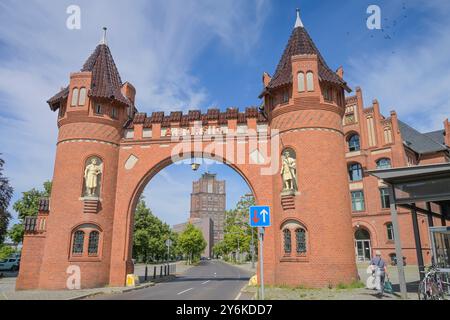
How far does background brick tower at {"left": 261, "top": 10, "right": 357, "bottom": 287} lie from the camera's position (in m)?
16.2

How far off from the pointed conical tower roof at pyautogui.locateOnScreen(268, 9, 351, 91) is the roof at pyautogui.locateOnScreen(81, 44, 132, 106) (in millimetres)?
8529

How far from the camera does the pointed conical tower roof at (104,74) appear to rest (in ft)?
63.9

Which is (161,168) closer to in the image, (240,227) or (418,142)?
(418,142)

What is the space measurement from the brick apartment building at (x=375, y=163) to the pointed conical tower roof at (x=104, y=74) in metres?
23.4

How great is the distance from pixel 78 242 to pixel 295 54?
14810mm

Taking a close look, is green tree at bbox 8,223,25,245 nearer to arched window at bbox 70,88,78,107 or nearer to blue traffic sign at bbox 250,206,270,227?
arched window at bbox 70,88,78,107

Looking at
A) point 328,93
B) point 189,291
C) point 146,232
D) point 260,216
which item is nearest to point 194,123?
point 328,93

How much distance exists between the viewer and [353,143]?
35.9 meters

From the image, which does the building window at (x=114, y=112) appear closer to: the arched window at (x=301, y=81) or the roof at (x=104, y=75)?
the roof at (x=104, y=75)

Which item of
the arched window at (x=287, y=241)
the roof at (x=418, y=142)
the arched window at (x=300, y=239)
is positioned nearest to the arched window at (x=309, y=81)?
the arched window at (x=300, y=239)

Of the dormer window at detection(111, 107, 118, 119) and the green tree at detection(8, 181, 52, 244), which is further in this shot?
the green tree at detection(8, 181, 52, 244)

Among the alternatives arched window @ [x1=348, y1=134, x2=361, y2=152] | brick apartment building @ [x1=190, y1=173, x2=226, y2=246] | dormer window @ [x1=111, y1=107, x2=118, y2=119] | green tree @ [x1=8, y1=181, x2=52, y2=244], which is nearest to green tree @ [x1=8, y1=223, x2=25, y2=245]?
green tree @ [x1=8, y1=181, x2=52, y2=244]

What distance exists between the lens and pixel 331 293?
45.9 ft
